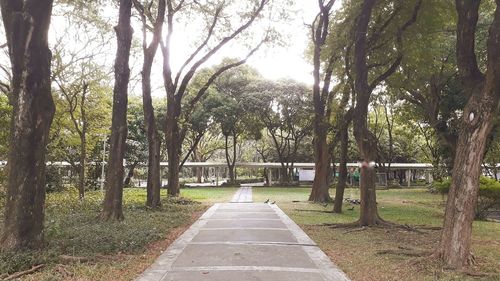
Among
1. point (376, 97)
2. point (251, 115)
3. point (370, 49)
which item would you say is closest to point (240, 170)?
point (251, 115)

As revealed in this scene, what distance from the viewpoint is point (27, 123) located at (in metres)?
6.84

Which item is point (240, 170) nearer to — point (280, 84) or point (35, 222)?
point (280, 84)

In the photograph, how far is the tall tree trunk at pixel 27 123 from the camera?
22.2 feet

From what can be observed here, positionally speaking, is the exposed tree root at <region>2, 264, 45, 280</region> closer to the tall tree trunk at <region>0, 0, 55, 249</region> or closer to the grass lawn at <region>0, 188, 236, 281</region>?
the grass lawn at <region>0, 188, 236, 281</region>

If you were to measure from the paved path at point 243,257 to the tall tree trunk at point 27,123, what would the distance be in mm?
1999

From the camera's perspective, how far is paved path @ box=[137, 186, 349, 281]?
610 centimetres

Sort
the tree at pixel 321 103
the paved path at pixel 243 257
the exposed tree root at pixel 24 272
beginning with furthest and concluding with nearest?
the tree at pixel 321 103 → the paved path at pixel 243 257 → the exposed tree root at pixel 24 272

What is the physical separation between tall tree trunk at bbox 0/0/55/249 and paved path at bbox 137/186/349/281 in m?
2.00

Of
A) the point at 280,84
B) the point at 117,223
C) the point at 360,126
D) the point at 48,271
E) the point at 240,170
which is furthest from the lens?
the point at 240,170

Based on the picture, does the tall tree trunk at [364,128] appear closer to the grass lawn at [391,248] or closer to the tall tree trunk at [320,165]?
the grass lawn at [391,248]

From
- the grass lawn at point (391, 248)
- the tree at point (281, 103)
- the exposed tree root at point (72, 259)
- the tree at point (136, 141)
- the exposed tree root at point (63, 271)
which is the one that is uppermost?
the tree at point (281, 103)

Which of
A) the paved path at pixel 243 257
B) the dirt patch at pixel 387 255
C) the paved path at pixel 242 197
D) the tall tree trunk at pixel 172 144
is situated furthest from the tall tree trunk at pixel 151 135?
the dirt patch at pixel 387 255

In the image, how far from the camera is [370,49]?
1298cm

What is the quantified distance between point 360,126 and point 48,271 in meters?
8.20
